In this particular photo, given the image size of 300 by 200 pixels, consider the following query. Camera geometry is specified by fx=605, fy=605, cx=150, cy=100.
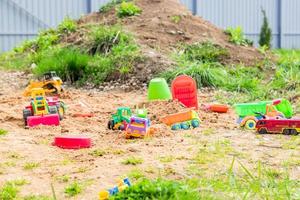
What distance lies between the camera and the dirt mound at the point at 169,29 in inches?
375

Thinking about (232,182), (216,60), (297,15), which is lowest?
(232,182)

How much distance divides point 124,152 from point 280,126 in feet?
4.61

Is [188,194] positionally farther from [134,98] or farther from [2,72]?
[2,72]

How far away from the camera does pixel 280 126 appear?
4.77 metres

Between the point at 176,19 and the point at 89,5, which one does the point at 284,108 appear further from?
the point at 89,5

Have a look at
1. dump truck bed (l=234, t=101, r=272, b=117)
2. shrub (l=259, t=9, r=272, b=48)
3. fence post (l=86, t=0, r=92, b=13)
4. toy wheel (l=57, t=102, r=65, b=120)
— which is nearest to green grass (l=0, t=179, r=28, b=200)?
toy wheel (l=57, t=102, r=65, b=120)

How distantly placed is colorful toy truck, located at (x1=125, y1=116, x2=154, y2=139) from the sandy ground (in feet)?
0.28

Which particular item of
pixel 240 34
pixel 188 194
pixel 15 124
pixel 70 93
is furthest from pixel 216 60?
pixel 188 194

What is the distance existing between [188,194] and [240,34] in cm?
823

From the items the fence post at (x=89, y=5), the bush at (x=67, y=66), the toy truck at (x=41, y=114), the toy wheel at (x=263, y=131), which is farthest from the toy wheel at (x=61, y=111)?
the fence post at (x=89, y=5)

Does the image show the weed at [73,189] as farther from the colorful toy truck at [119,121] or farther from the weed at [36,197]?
the colorful toy truck at [119,121]

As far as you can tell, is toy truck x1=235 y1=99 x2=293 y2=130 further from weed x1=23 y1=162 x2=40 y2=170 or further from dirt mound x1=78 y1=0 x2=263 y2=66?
dirt mound x1=78 y1=0 x2=263 y2=66

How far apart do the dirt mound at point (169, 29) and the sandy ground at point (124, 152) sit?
3.78m

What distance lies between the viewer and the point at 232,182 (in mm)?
3205
